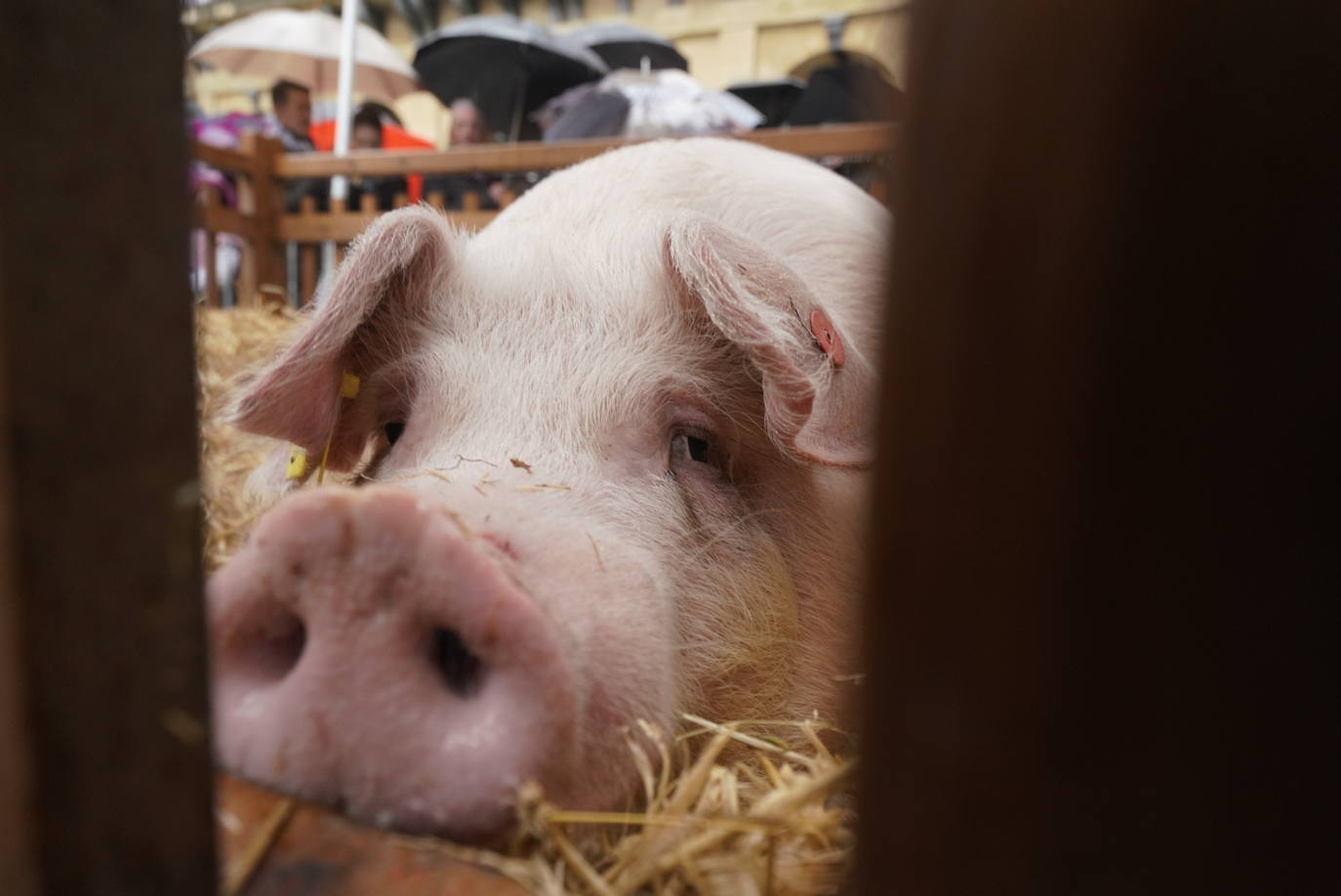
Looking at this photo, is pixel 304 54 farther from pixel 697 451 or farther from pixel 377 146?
pixel 697 451

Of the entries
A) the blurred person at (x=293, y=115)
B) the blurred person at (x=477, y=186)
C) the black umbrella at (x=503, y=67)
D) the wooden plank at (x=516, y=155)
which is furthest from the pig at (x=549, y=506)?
the black umbrella at (x=503, y=67)

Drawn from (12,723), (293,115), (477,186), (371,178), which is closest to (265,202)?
(371,178)

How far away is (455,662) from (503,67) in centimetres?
884

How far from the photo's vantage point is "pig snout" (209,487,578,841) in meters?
1.12

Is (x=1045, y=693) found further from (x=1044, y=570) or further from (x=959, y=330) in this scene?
(x=959, y=330)

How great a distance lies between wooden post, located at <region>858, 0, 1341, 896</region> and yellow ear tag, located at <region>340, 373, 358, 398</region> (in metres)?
1.65

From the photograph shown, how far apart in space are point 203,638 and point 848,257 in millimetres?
2219

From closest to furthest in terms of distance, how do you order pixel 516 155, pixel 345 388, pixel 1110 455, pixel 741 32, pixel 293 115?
pixel 1110 455, pixel 345 388, pixel 516 155, pixel 293 115, pixel 741 32

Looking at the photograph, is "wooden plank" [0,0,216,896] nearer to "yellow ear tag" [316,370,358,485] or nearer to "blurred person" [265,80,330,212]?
"yellow ear tag" [316,370,358,485]

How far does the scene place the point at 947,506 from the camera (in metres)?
0.61

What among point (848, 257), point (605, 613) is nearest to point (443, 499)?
point (605, 613)

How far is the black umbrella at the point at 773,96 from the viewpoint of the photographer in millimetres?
10992

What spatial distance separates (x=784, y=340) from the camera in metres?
1.68

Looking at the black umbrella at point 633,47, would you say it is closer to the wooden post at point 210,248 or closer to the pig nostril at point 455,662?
the wooden post at point 210,248
